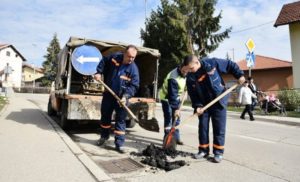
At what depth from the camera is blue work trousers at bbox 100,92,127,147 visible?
19.8 feet

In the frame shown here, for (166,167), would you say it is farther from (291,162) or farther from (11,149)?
(11,149)

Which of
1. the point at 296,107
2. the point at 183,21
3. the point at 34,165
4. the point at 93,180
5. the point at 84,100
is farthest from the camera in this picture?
the point at 183,21

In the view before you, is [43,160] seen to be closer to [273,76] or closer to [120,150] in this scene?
[120,150]

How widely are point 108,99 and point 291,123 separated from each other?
860 cm

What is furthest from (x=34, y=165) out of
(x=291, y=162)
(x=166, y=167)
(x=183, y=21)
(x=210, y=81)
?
(x=183, y=21)

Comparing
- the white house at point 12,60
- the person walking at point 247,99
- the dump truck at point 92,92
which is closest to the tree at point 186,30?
the person walking at point 247,99

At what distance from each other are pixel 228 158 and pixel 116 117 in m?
2.19

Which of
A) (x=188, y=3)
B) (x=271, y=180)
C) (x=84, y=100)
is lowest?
(x=271, y=180)

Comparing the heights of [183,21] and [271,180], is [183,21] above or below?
above

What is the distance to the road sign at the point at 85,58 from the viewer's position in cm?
828

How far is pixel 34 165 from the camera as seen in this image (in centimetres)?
464

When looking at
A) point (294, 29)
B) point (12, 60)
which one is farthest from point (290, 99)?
point (12, 60)

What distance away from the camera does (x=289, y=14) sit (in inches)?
836

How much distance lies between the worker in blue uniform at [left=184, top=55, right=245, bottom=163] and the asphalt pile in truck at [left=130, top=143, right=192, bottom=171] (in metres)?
0.41
